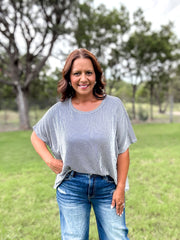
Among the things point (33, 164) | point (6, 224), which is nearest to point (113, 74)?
point (33, 164)

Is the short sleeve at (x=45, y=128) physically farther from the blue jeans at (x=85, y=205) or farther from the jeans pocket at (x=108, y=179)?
the jeans pocket at (x=108, y=179)

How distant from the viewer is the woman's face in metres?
1.45

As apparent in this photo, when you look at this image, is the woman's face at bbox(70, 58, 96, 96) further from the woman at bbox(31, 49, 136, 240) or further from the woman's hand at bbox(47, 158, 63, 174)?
the woman's hand at bbox(47, 158, 63, 174)

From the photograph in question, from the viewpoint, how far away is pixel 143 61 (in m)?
18.3

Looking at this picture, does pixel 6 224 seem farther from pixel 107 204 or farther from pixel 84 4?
pixel 84 4

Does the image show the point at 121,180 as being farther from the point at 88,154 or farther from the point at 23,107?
the point at 23,107

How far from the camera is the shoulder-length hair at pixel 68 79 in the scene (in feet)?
4.77

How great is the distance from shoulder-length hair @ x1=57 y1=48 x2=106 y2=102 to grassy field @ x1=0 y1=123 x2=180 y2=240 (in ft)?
6.45

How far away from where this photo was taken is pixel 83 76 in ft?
4.77

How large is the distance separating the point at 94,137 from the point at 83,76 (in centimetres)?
42

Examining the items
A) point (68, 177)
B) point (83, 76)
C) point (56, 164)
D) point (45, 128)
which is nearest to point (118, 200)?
point (68, 177)

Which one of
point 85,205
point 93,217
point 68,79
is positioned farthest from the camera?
point 93,217

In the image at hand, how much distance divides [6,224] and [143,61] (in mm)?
17483

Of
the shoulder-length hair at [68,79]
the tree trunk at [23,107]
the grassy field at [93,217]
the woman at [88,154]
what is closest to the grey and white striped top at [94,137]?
the woman at [88,154]
